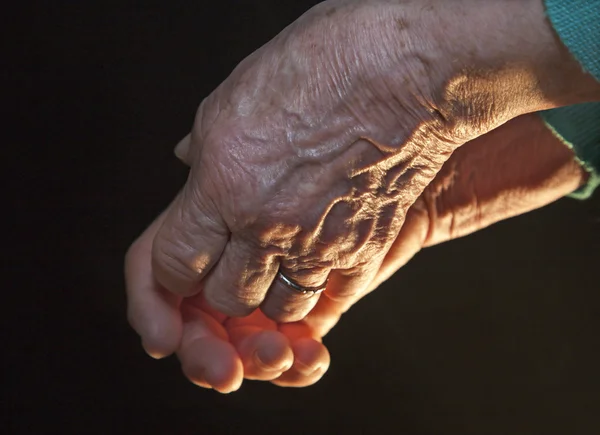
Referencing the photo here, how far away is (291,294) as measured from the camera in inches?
31.8

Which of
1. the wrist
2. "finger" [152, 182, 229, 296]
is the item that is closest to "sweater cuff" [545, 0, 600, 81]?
the wrist

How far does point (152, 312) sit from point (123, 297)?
21 cm

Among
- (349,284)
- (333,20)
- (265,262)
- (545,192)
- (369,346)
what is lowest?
(369,346)

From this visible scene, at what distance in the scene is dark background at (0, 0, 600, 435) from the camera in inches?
35.1

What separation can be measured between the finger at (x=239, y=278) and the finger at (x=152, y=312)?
9cm

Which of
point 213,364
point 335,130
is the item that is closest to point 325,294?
point 213,364

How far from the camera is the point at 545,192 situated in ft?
3.17

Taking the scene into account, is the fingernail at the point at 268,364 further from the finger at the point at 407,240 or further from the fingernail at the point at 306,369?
the finger at the point at 407,240

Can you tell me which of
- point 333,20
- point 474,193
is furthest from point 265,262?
point 474,193

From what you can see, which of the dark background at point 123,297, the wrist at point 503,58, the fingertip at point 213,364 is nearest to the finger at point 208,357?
the fingertip at point 213,364

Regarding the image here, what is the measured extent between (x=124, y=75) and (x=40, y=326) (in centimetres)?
43

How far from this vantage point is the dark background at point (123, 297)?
0.89 metres

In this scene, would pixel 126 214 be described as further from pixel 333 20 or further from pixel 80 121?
pixel 333 20

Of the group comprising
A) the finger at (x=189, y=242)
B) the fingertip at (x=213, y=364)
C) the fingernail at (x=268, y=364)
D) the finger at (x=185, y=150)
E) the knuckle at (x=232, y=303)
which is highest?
the finger at (x=185, y=150)
